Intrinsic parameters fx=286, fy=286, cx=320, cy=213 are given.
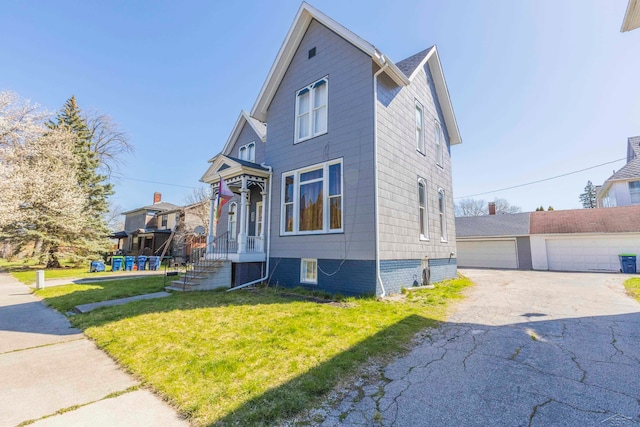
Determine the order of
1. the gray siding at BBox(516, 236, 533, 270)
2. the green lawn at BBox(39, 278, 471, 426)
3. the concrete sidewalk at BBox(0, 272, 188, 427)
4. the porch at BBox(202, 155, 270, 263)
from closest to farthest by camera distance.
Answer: the concrete sidewalk at BBox(0, 272, 188, 427), the green lawn at BBox(39, 278, 471, 426), the porch at BBox(202, 155, 270, 263), the gray siding at BBox(516, 236, 533, 270)

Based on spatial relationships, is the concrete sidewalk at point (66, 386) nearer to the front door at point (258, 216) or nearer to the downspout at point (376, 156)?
the downspout at point (376, 156)

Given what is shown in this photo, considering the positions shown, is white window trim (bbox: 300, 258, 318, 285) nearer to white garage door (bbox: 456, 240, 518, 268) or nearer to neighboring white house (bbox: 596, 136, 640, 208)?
white garage door (bbox: 456, 240, 518, 268)

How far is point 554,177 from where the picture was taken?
2362cm

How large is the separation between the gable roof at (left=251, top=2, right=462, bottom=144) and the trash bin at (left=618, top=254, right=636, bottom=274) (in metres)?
12.5

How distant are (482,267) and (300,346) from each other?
21272 mm

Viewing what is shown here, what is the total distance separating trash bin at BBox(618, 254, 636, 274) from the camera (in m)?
15.7

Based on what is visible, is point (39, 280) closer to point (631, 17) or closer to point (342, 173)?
point (342, 173)

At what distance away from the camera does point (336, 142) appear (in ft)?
30.2

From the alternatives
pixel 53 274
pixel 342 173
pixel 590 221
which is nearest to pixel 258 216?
pixel 342 173

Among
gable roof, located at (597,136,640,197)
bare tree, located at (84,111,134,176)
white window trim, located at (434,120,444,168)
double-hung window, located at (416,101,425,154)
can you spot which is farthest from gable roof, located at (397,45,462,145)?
bare tree, located at (84,111,134,176)

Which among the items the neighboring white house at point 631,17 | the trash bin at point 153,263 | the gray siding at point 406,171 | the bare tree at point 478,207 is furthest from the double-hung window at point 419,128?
the bare tree at point 478,207

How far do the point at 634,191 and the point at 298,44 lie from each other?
26.6 meters

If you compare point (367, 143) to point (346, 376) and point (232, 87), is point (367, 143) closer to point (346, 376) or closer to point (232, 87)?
point (346, 376)

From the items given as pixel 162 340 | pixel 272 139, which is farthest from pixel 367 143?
pixel 162 340
